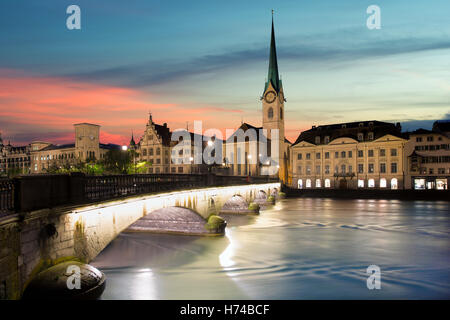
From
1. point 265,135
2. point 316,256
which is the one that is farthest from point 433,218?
point 265,135

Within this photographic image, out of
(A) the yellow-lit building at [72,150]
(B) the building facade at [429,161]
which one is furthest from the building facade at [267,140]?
(A) the yellow-lit building at [72,150]

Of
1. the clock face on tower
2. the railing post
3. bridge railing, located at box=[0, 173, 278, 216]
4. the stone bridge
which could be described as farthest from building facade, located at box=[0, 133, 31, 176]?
the railing post

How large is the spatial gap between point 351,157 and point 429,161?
1532 cm

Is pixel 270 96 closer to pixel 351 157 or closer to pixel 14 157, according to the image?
pixel 351 157

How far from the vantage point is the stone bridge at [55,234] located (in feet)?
31.6

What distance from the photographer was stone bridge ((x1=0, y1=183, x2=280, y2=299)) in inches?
379

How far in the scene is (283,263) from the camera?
20.9 m

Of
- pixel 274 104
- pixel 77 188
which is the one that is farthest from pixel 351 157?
pixel 77 188

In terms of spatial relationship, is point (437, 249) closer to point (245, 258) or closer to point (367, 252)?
point (367, 252)

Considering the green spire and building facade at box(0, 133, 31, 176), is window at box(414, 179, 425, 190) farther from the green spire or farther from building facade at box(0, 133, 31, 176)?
building facade at box(0, 133, 31, 176)

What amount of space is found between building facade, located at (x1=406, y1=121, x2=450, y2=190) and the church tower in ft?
112

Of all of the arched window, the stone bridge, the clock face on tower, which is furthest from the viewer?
the clock face on tower

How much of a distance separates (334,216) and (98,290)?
3446 centimetres

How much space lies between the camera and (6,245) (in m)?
9.45
